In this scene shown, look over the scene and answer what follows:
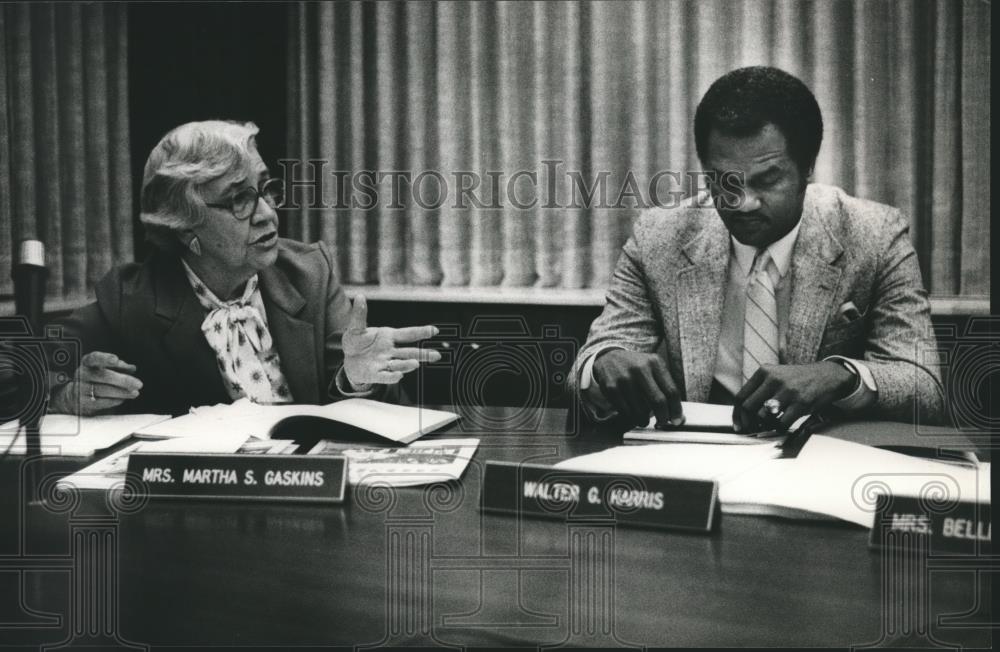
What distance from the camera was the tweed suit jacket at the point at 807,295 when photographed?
153cm

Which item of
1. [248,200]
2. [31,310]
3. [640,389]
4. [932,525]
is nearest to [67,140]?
[248,200]

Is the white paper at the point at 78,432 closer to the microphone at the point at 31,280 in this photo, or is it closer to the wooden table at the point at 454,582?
the microphone at the point at 31,280

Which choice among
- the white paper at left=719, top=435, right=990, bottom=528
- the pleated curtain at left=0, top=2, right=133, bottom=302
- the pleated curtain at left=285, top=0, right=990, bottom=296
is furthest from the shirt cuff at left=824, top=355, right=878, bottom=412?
the pleated curtain at left=0, top=2, right=133, bottom=302

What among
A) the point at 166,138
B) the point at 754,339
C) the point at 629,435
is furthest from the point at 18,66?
the point at 754,339

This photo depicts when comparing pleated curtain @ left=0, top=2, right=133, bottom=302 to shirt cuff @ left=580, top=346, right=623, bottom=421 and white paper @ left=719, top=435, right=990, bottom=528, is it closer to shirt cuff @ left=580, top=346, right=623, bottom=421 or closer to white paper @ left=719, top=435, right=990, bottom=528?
shirt cuff @ left=580, top=346, right=623, bottom=421

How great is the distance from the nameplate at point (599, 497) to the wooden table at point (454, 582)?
0.02 metres

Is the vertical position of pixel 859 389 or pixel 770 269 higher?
pixel 770 269

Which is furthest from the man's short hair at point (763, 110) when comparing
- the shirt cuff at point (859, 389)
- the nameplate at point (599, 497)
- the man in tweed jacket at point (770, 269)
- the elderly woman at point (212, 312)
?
the nameplate at point (599, 497)

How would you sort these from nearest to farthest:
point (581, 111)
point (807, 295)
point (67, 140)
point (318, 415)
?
point (318, 415), point (807, 295), point (67, 140), point (581, 111)

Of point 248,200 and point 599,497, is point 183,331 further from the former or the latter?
point 599,497

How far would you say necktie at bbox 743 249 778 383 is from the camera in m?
1.60

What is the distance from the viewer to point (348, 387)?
1.62 metres

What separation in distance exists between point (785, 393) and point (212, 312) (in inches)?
41.1

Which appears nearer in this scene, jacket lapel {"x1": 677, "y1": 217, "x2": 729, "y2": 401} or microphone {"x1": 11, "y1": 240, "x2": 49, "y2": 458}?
microphone {"x1": 11, "y1": 240, "x2": 49, "y2": 458}
